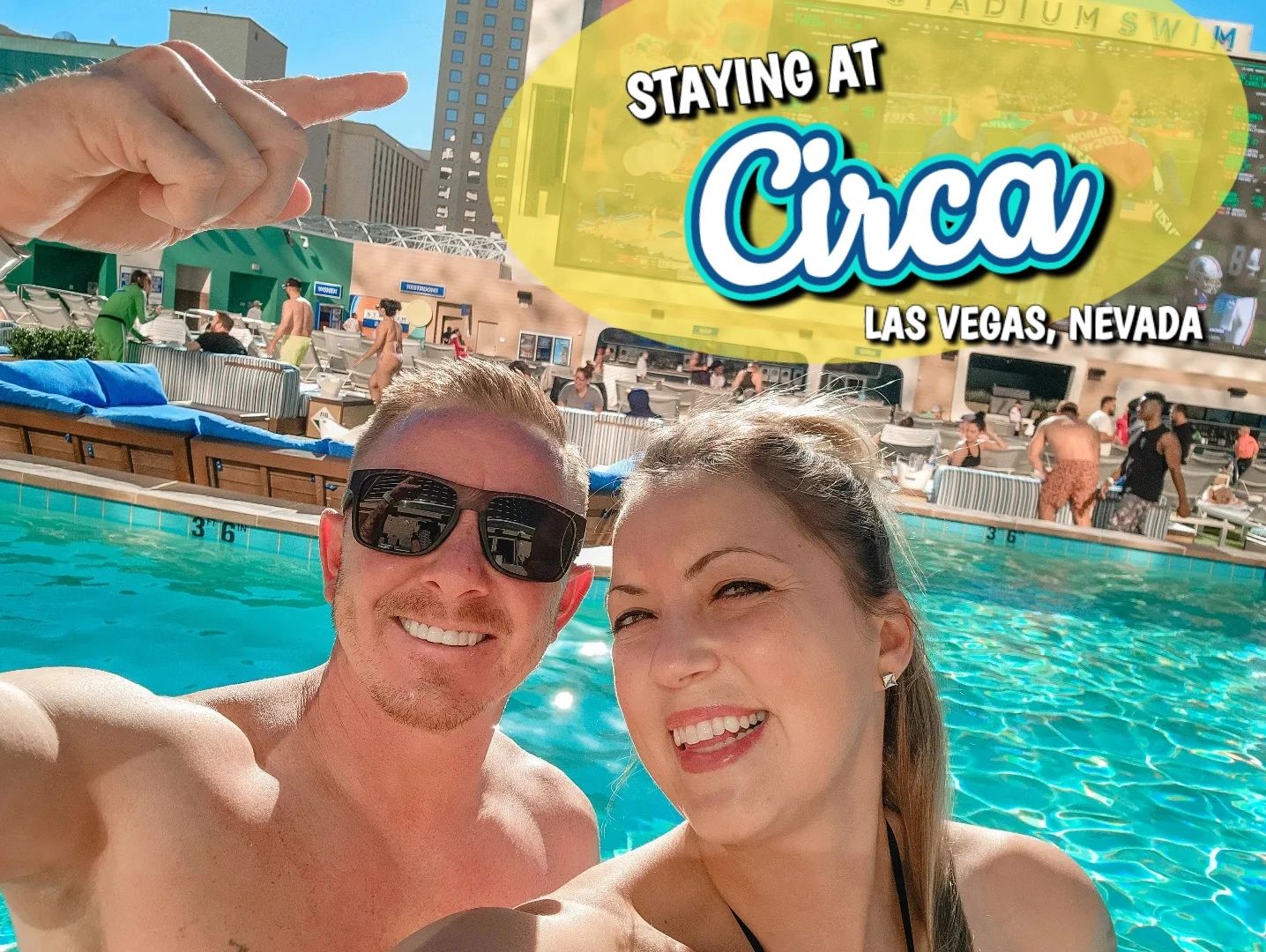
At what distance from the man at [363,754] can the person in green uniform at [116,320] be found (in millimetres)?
10436

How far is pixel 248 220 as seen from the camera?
106cm

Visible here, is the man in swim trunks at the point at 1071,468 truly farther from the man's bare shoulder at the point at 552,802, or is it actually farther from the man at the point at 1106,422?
the man's bare shoulder at the point at 552,802

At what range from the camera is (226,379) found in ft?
38.0

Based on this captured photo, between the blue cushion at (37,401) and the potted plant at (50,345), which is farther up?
the potted plant at (50,345)

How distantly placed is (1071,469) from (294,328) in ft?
35.2

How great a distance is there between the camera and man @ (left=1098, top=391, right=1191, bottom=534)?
1016 centimetres

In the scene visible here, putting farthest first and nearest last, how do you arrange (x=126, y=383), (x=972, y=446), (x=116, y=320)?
(x=972, y=446) < (x=116, y=320) < (x=126, y=383)

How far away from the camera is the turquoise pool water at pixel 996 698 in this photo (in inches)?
170

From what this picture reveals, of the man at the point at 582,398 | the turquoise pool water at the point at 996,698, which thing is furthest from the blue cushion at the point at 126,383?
the man at the point at 582,398

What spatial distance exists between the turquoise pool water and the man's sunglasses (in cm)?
274

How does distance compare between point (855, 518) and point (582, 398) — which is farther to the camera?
point (582, 398)

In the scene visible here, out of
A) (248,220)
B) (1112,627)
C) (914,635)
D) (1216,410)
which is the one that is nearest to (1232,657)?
(1112,627)

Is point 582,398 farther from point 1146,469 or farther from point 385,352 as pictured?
point 1146,469

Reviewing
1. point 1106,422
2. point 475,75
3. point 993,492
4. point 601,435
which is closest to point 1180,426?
point 993,492
